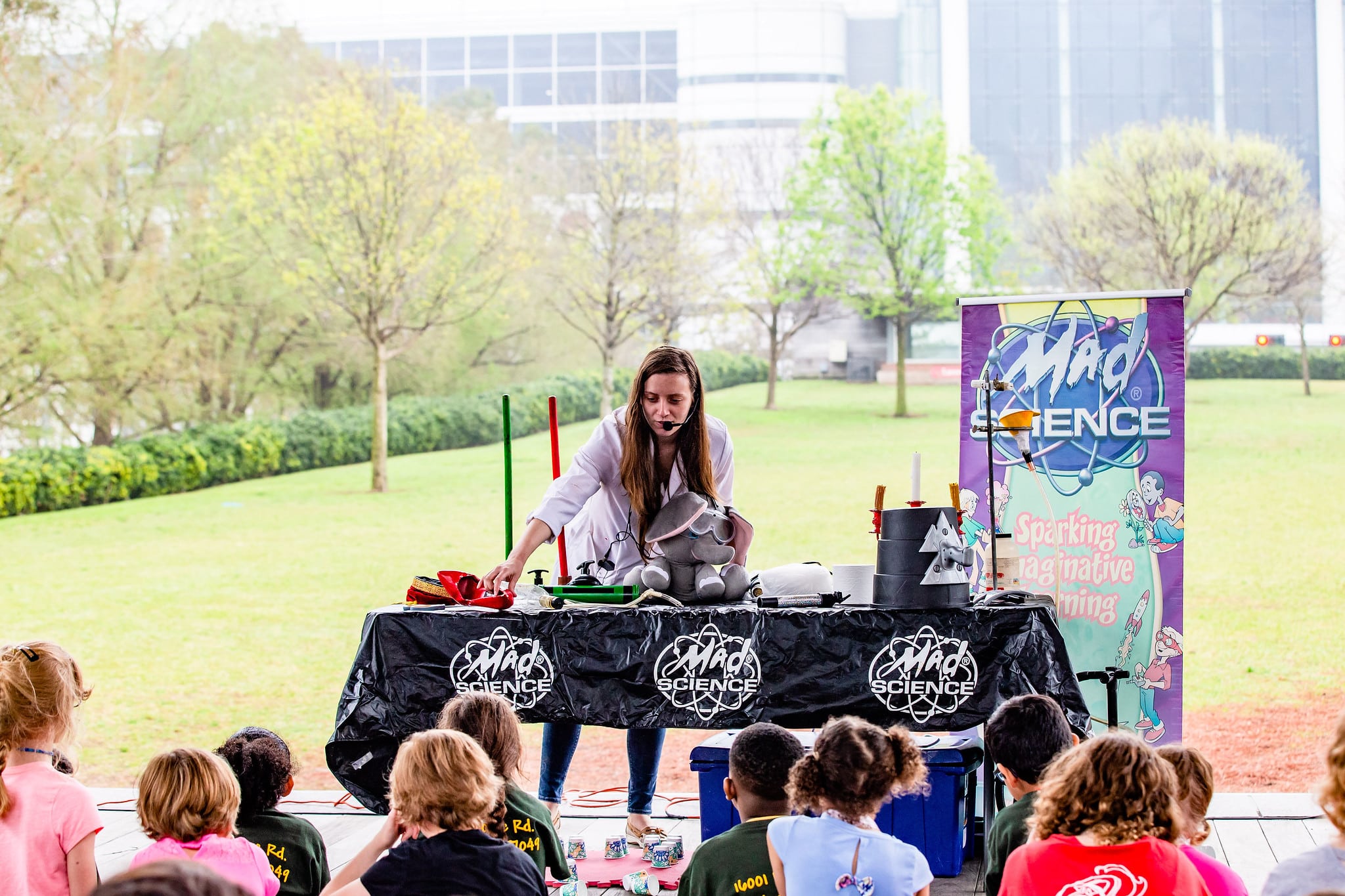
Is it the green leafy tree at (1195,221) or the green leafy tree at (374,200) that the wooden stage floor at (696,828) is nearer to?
the green leafy tree at (374,200)

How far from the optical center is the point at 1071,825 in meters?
2.32

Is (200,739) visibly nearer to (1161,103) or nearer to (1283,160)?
(1283,160)

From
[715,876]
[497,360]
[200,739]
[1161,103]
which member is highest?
[1161,103]

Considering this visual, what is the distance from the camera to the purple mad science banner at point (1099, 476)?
4.58 metres

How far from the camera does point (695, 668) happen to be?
359cm

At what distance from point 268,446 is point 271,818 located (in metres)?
16.3

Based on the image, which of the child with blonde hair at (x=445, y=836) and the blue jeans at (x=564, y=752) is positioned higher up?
the child with blonde hair at (x=445, y=836)

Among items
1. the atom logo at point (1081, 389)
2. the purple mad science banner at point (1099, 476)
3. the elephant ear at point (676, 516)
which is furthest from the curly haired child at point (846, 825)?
the atom logo at point (1081, 389)

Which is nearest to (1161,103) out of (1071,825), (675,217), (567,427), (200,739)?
(675,217)

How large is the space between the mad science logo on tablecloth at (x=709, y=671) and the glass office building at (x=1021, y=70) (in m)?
24.1

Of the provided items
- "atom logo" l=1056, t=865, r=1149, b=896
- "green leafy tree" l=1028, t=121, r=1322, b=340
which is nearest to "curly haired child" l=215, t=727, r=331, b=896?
"atom logo" l=1056, t=865, r=1149, b=896

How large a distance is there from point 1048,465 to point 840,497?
12908 millimetres

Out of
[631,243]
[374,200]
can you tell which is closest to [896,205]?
[631,243]

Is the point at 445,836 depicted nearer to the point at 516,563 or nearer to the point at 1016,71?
the point at 516,563
